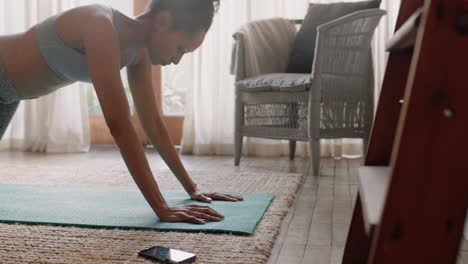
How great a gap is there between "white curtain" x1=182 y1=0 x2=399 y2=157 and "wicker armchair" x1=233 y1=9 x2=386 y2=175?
1.76 feet

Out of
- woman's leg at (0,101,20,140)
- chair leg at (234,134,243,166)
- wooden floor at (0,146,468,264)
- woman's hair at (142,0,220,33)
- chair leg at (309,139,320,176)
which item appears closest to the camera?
wooden floor at (0,146,468,264)

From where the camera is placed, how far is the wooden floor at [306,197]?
144 cm

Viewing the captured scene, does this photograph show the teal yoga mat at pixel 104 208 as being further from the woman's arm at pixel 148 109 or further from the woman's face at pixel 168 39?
the woman's face at pixel 168 39

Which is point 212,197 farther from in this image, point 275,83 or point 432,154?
point 432,154

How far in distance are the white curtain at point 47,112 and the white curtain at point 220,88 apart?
72 centimetres

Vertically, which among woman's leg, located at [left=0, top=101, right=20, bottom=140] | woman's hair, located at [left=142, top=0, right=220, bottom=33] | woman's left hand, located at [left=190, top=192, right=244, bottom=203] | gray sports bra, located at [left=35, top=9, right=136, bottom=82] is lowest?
woman's left hand, located at [left=190, top=192, right=244, bottom=203]

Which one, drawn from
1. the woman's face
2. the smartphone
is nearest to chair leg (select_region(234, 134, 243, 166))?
the woman's face

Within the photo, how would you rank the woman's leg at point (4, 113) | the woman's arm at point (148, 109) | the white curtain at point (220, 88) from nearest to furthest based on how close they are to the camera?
the woman's leg at point (4, 113), the woman's arm at point (148, 109), the white curtain at point (220, 88)

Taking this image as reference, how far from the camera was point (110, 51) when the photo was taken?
4.95ft

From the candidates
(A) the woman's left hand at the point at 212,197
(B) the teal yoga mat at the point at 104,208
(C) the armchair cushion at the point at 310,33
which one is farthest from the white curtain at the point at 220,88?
(A) the woman's left hand at the point at 212,197

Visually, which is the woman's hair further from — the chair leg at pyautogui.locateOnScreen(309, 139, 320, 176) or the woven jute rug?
the chair leg at pyautogui.locateOnScreen(309, 139, 320, 176)

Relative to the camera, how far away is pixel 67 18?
1.61 meters

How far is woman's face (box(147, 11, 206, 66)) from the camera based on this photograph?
1.62m

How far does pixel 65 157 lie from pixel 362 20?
6.37 feet
